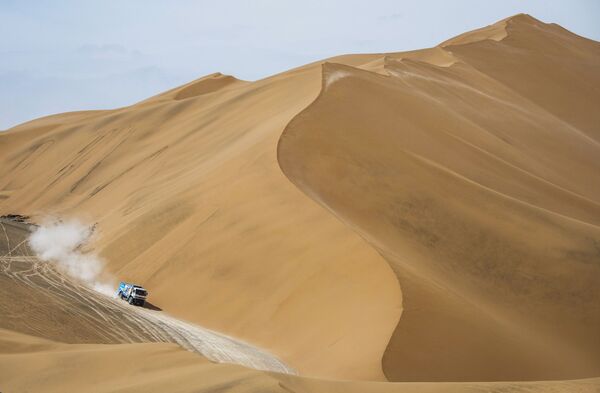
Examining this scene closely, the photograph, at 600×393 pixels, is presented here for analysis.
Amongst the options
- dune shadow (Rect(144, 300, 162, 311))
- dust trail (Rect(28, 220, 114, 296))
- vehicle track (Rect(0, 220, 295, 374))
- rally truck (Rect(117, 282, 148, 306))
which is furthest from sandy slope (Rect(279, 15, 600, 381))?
dust trail (Rect(28, 220, 114, 296))

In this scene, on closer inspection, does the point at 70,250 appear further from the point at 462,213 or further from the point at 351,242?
the point at 462,213

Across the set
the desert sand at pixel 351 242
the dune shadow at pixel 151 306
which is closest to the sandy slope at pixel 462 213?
the desert sand at pixel 351 242

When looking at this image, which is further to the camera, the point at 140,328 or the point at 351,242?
the point at 351,242

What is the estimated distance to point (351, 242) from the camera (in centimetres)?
2209

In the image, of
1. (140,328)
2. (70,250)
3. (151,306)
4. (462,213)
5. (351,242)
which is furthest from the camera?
(70,250)

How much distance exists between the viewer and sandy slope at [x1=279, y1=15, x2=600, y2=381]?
19703mm

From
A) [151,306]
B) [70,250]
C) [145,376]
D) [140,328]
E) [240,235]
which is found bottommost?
[70,250]

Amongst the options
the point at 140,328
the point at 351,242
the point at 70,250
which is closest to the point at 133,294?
the point at 140,328

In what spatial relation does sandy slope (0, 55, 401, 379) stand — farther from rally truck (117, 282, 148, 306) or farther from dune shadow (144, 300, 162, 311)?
rally truck (117, 282, 148, 306)

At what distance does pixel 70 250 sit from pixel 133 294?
9.59 m

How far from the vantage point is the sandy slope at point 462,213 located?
64.6ft

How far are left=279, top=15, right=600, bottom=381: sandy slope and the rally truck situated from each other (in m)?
5.40

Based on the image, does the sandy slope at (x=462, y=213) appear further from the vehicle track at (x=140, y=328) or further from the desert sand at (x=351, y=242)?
the vehicle track at (x=140, y=328)

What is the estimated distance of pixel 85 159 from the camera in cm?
4850
